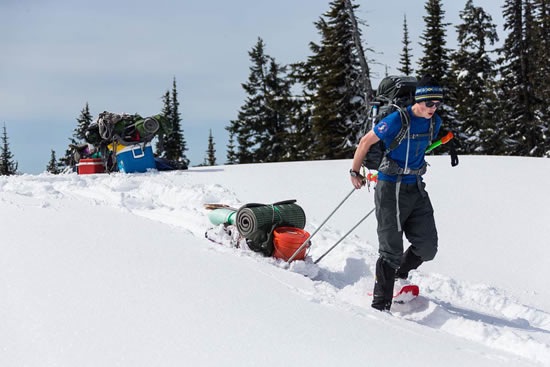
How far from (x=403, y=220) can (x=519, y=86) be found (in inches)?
1085

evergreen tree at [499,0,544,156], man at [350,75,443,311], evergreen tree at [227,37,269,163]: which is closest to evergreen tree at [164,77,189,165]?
evergreen tree at [227,37,269,163]

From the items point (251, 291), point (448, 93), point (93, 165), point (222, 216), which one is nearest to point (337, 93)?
point (448, 93)

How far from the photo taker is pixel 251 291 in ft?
9.78

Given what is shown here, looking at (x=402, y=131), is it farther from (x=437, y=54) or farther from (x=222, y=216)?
(x=437, y=54)

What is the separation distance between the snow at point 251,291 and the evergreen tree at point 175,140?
3708 centimetres

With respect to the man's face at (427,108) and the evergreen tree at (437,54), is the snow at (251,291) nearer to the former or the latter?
the man's face at (427,108)

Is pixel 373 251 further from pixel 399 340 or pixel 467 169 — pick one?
pixel 467 169

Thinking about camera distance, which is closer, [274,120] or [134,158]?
[134,158]

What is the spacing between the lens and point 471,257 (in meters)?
5.16

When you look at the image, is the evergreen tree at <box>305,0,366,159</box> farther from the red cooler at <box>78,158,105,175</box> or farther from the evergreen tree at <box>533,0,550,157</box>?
the red cooler at <box>78,158,105,175</box>

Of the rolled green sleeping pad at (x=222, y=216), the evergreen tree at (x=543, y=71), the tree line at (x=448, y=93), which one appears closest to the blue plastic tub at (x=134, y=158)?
the rolled green sleeping pad at (x=222, y=216)

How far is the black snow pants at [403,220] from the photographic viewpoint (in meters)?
3.61

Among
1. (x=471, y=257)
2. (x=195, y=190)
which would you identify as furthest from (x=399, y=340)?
(x=195, y=190)

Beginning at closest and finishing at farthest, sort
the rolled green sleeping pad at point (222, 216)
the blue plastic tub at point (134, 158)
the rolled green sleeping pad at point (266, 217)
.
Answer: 1. the rolled green sleeping pad at point (266, 217)
2. the rolled green sleeping pad at point (222, 216)
3. the blue plastic tub at point (134, 158)
